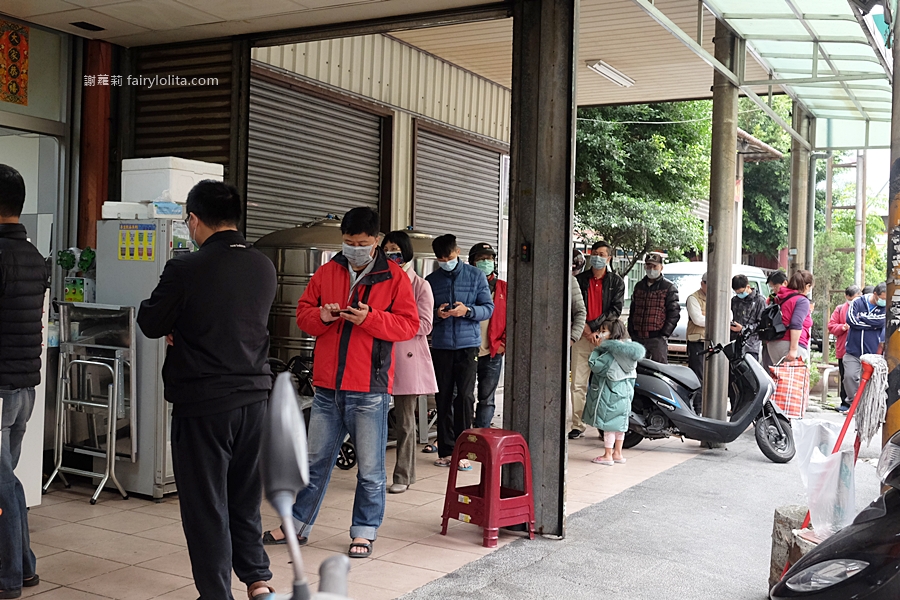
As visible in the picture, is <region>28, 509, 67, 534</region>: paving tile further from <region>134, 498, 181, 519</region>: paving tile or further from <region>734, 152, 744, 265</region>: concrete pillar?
<region>734, 152, 744, 265</region>: concrete pillar

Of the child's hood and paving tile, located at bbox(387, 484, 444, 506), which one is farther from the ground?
the child's hood

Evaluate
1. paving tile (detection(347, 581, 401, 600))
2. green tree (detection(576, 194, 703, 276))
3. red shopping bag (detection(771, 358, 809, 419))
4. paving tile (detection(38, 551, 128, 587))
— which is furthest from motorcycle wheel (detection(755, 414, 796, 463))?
green tree (detection(576, 194, 703, 276))

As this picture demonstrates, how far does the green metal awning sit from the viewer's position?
8445mm

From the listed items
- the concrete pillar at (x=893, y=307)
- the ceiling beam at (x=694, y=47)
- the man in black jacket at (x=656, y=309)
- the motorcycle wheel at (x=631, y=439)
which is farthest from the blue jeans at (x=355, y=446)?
the man in black jacket at (x=656, y=309)

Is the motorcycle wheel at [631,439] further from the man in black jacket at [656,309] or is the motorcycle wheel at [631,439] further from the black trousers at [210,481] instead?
the black trousers at [210,481]

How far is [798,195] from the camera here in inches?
593

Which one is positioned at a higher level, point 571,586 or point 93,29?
point 93,29

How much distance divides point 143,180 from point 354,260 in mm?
2145

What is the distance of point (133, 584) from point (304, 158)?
20.0 feet

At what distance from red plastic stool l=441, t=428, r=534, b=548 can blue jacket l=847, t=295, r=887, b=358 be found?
729cm

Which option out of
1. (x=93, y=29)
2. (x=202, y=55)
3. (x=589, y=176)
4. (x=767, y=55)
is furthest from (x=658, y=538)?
(x=589, y=176)

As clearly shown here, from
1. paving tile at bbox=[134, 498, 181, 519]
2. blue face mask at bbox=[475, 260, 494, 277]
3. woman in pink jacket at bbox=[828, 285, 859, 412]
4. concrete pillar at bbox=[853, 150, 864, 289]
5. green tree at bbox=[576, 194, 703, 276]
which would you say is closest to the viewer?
paving tile at bbox=[134, 498, 181, 519]

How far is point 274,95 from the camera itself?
9.46 meters

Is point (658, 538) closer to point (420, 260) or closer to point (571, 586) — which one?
point (571, 586)
